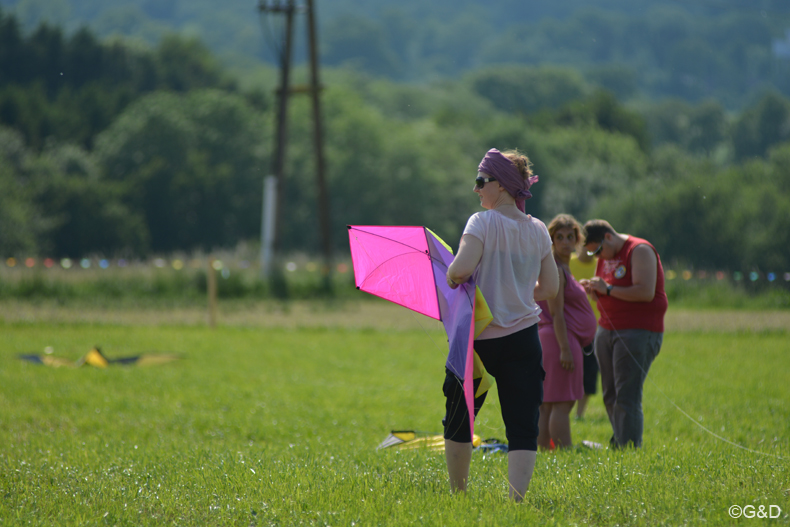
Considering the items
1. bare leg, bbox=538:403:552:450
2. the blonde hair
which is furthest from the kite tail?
bare leg, bbox=538:403:552:450

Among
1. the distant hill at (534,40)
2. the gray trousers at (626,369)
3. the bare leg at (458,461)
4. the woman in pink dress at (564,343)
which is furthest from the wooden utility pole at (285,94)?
the distant hill at (534,40)

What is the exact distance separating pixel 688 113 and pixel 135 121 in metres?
51.2

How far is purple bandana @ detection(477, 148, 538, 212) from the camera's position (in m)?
3.73

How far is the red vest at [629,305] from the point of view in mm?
5156

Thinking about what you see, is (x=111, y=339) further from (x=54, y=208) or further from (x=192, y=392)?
(x=54, y=208)

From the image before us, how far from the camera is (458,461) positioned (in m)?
3.80

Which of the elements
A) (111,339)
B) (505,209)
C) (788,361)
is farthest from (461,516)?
(111,339)

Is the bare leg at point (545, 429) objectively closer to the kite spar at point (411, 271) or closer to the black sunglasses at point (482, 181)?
the kite spar at point (411, 271)

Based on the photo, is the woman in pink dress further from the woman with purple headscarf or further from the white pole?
the white pole

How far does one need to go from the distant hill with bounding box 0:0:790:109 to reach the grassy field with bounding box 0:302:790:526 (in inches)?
1923

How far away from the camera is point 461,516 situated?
352 cm

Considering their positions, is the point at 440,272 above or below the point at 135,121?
below

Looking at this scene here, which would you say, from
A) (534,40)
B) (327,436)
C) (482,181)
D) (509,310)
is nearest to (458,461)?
(509,310)

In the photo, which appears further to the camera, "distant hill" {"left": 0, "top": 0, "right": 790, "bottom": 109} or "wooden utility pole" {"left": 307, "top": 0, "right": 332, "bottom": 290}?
"distant hill" {"left": 0, "top": 0, "right": 790, "bottom": 109}
